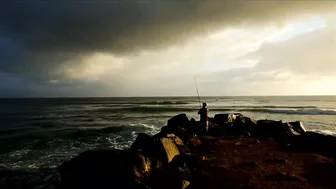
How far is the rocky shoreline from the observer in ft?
20.6

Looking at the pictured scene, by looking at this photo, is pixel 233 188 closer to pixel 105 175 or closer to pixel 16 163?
pixel 105 175

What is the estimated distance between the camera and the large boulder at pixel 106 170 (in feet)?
20.1

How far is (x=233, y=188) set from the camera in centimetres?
611

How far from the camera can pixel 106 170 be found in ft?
20.9

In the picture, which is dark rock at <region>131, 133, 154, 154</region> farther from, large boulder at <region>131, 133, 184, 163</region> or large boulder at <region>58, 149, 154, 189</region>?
large boulder at <region>58, 149, 154, 189</region>

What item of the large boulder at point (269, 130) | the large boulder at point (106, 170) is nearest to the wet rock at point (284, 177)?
the large boulder at point (106, 170)

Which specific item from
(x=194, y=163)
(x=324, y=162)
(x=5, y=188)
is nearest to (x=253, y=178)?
(x=194, y=163)

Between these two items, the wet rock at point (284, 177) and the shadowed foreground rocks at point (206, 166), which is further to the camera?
the wet rock at point (284, 177)

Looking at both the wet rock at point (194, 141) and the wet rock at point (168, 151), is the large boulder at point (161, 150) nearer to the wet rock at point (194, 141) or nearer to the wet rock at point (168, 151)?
the wet rock at point (168, 151)

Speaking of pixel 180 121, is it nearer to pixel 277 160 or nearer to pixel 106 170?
pixel 277 160

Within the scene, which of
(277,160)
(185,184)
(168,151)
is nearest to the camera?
(185,184)

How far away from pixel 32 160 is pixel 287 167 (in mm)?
11205

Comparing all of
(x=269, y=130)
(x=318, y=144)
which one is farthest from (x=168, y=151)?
(x=269, y=130)

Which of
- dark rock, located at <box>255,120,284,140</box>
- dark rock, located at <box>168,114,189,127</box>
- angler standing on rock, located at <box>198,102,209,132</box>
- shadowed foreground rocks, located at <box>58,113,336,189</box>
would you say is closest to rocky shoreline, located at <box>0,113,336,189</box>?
shadowed foreground rocks, located at <box>58,113,336,189</box>
